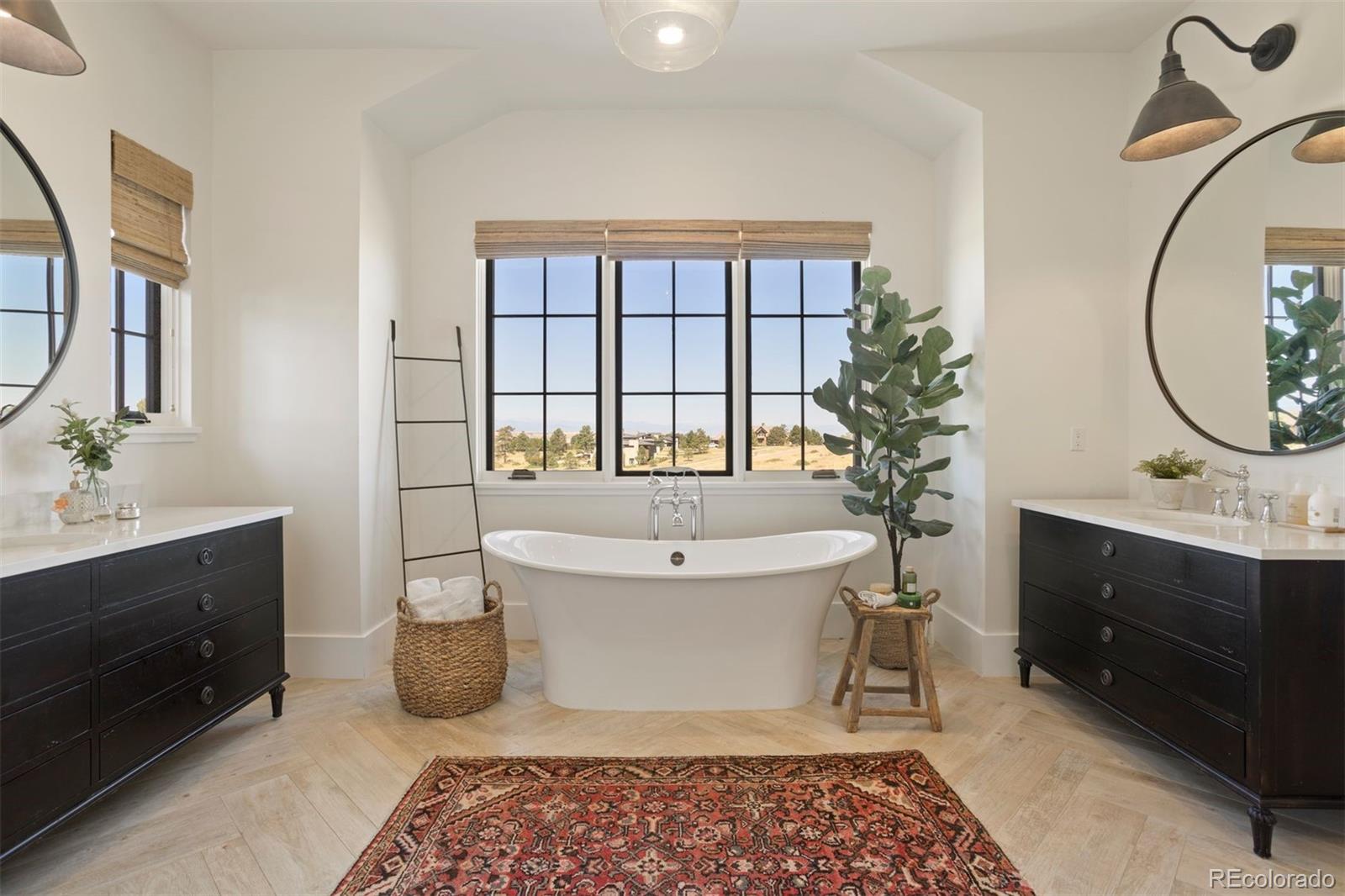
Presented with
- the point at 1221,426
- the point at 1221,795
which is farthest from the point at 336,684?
the point at 1221,426

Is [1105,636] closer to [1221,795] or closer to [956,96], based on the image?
[1221,795]

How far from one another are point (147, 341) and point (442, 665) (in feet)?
6.12

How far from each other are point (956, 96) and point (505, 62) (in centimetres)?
214

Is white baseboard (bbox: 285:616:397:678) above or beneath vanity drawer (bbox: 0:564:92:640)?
beneath

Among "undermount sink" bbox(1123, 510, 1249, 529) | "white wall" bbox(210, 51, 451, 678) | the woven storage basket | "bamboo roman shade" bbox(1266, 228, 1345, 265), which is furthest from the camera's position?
the woven storage basket

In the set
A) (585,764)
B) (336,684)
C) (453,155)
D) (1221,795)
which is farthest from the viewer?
(453,155)

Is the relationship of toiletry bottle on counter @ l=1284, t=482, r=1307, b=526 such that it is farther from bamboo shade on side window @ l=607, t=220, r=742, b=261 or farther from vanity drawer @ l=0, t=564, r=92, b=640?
vanity drawer @ l=0, t=564, r=92, b=640

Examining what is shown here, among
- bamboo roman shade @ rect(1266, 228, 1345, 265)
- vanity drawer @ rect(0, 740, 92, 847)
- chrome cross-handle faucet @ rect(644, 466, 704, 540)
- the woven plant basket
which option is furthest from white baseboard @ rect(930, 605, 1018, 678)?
vanity drawer @ rect(0, 740, 92, 847)

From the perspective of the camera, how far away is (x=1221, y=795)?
2.00m

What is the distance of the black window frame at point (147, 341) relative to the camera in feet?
8.34

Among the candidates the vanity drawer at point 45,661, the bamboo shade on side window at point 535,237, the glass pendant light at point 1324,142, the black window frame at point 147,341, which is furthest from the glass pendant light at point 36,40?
the glass pendant light at point 1324,142

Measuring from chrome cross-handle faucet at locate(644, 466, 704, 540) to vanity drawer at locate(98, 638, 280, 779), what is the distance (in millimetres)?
1742

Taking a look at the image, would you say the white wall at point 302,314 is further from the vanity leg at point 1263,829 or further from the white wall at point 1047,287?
the vanity leg at point 1263,829

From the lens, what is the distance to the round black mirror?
197 cm
